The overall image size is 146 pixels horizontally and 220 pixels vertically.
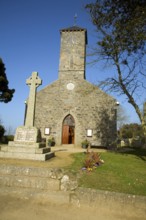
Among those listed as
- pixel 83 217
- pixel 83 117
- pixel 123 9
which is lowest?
pixel 83 217

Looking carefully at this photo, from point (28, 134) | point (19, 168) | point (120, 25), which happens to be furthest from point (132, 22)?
point (19, 168)

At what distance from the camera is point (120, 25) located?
9.29m

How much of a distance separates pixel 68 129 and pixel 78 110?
2457 millimetres

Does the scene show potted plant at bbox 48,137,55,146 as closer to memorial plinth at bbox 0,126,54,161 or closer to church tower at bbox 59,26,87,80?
church tower at bbox 59,26,87,80

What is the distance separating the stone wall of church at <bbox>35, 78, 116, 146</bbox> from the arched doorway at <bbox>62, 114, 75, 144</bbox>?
1.33ft

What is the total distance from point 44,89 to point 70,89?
3174 millimetres

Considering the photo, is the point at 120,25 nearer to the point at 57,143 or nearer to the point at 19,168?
the point at 19,168

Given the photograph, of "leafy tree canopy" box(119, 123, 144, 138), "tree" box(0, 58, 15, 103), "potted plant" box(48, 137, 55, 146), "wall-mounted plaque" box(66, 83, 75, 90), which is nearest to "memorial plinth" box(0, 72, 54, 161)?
"tree" box(0, 58, 15, 103)

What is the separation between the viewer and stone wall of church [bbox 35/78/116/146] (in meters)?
19.2

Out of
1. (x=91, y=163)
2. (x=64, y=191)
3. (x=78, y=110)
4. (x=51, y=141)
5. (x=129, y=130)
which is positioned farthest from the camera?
(x=129, y=130)

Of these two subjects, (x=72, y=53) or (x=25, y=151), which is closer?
(x=25, y=151)

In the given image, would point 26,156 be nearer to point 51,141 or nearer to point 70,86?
point 51,141

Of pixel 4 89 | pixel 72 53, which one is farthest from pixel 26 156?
pixel 72 53

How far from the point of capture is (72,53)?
22828 millimetres
